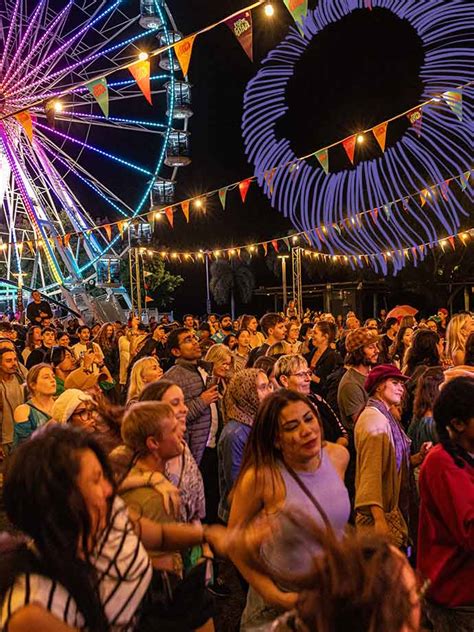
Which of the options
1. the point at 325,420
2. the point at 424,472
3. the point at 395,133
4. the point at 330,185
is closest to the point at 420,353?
the point at 325,420

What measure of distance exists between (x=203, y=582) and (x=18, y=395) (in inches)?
187

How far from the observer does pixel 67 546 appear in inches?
69.2

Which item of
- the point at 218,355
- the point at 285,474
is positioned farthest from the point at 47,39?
the point at 285,474

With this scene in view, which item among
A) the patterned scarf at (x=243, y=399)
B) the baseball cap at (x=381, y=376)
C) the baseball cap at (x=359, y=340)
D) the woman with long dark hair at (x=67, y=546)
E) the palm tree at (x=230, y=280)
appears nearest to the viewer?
the woman with long dark hair at (x=67, y=546)

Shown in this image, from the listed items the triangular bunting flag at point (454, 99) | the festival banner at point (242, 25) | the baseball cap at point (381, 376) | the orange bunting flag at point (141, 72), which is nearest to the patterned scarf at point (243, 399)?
the baseball cap at point (381, 376)

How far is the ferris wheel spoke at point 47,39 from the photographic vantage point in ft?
64.4

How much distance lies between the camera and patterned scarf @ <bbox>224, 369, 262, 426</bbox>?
4.15 metres

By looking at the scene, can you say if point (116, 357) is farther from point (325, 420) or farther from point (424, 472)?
point (424, 472)

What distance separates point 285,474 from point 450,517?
65cm

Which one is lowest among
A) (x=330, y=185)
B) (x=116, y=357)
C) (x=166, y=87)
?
(x=116, y=357)

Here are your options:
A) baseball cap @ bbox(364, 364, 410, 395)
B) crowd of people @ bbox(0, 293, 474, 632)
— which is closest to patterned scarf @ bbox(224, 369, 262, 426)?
crowd of people @ bbox(0, 293, 474, 632)

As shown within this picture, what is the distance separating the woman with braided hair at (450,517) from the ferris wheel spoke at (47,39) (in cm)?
2009

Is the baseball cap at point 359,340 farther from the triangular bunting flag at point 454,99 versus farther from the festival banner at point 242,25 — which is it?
the triangular bunting flag at point 454,99

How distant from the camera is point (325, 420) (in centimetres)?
464
